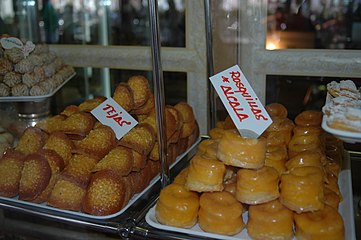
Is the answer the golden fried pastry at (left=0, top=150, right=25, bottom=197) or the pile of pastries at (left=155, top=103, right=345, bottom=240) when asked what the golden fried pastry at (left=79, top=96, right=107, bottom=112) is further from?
the pile of pastries at (left=155, top=103, right=345, bottom=240)

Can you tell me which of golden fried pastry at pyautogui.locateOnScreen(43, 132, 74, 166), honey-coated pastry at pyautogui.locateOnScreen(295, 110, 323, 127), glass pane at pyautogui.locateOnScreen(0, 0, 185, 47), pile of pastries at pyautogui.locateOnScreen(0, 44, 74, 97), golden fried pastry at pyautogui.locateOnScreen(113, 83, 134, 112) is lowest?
golden fried pastry at pyautogui.locateOnScreen(43, 132, 74, 166)

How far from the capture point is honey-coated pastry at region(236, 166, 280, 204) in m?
0.84

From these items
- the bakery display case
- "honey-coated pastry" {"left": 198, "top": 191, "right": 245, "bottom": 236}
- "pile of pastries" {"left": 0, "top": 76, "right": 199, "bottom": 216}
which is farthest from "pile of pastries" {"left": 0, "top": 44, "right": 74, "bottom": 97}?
"honey-coated pastry" {"left": 198, "top": 191, "right": 245, "bottom": 236}

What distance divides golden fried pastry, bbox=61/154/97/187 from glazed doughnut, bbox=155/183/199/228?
0.60ft

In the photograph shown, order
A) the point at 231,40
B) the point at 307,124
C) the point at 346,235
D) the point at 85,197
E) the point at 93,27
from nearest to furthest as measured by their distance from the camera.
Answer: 1. the point at 346,235
2. the point at 85,197
3. the point at 307,124
4. the point at 231,40
5. the point at 93,27

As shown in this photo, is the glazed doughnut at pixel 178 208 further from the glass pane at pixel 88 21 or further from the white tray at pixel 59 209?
the glass pane at pixel 88 21

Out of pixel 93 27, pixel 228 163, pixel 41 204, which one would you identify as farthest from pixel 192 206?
pixel 93 27

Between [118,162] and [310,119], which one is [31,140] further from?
[310,119]

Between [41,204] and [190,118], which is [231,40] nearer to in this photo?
[190,118]

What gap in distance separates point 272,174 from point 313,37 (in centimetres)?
250

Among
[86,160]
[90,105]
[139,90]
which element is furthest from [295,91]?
[86,160]

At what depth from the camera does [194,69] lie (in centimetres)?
149

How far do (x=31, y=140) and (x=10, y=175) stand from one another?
11 centimetres

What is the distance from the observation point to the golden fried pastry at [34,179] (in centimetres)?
99
